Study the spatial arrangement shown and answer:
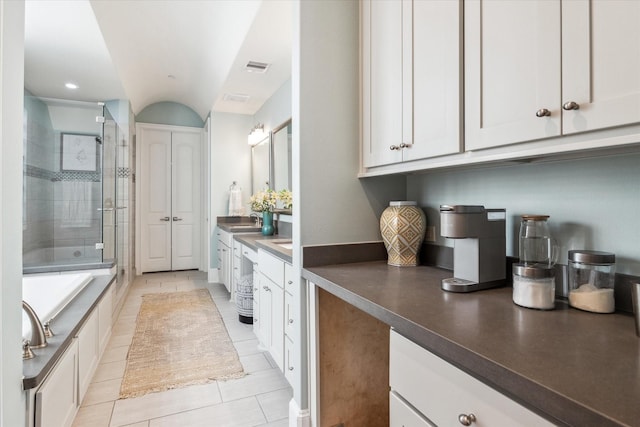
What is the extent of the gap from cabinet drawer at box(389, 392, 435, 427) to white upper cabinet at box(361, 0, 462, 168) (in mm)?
835

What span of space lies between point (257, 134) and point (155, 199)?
242cm

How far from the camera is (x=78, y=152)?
3.84 metres

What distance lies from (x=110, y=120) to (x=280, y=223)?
7.58ft

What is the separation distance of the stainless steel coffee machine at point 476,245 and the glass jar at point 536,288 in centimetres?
20

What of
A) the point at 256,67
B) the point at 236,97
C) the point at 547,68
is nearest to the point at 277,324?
the point at 547,68

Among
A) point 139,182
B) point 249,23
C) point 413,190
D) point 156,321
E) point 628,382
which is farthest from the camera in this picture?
point 139,182

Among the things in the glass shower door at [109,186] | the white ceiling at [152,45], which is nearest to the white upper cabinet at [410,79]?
the white ceiling at [152,45]

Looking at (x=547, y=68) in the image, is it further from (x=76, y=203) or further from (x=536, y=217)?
(x=76, y=203)

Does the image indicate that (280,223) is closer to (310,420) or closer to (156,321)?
(156,321)

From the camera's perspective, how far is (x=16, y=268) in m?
1.19

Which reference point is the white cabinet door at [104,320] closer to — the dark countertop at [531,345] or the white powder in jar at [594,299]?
the dark countertop at [531,345]

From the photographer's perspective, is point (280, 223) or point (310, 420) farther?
point (280, 223)

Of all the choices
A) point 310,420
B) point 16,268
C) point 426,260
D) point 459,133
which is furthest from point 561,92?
point 16,268

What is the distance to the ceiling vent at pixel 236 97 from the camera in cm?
446
